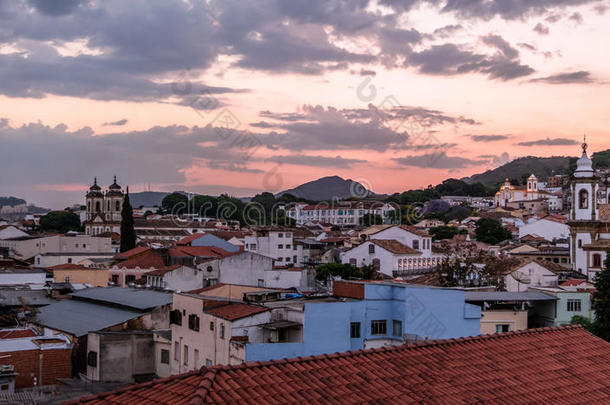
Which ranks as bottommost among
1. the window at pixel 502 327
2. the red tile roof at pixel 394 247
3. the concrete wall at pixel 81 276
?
the window at pixel 502 327

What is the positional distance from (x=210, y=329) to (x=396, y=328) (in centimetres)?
545

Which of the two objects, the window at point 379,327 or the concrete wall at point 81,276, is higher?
the window at point 379,327

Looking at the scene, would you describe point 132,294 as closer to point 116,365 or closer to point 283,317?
point 116,365

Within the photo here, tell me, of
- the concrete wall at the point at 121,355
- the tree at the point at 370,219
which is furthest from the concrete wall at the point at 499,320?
the tree at the point at 370,219

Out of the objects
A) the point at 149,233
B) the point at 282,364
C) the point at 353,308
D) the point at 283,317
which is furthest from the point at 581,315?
the point at 149,233

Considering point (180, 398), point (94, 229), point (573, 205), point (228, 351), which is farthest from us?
point (94, 229)

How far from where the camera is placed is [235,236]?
59656 millimetres

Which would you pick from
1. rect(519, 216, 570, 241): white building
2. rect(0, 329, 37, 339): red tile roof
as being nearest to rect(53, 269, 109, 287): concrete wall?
rect(0, 329, 37, 339): red tile roof

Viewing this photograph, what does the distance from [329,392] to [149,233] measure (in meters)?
69.9

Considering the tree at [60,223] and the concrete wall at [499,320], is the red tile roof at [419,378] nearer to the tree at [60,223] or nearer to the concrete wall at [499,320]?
the concrete wall at [499,320]

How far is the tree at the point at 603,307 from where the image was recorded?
2420 cm

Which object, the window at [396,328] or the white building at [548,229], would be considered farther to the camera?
the white building at [548,229]

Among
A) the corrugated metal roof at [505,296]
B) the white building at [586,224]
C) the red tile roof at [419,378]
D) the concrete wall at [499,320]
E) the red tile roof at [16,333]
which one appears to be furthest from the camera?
the white building at [586,224]

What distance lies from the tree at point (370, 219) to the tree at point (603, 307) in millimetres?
75729
